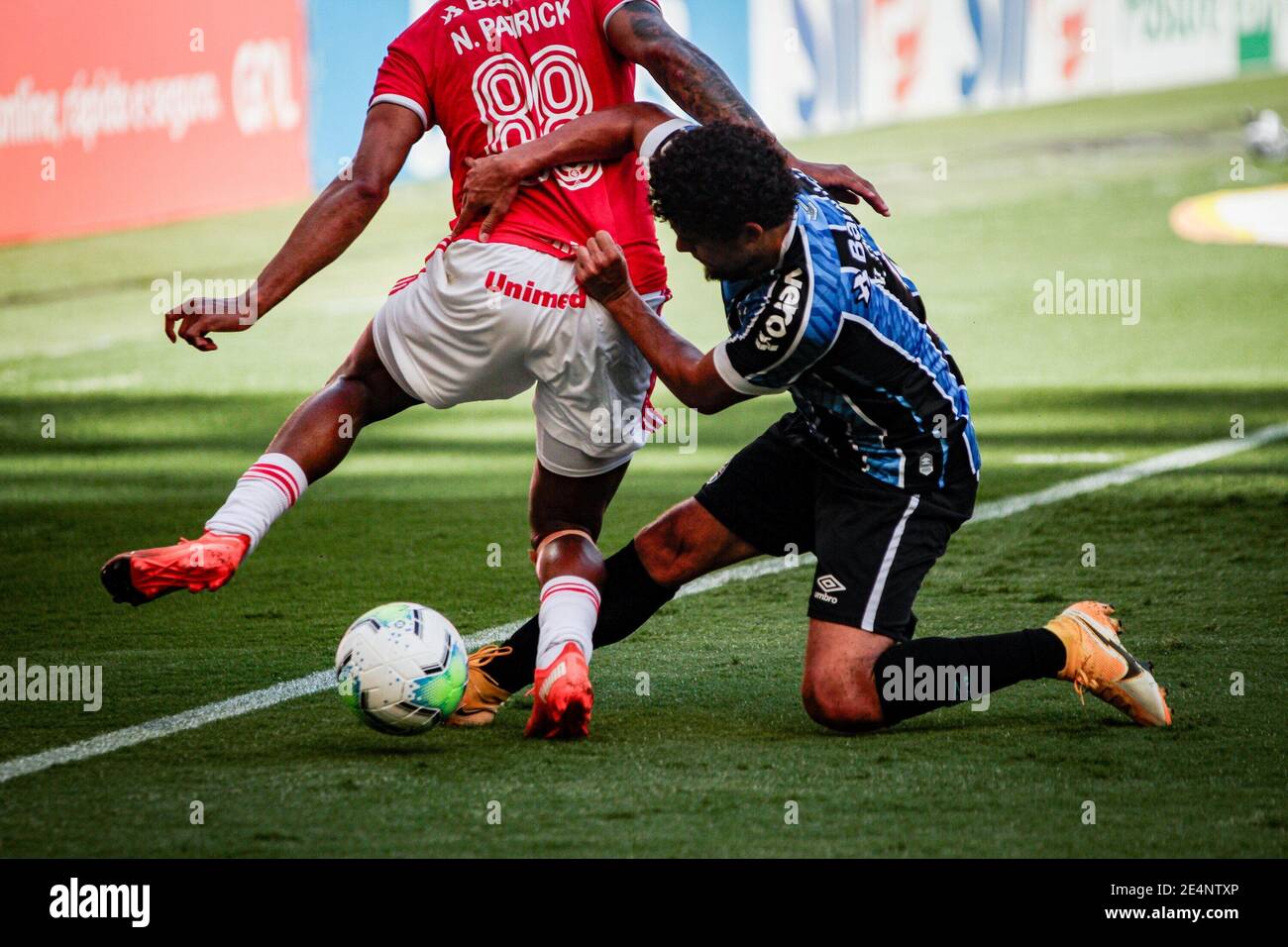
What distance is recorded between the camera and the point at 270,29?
58.9ft

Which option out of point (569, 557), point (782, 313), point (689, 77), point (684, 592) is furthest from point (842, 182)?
point (684, 592)

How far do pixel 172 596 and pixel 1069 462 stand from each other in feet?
13.9

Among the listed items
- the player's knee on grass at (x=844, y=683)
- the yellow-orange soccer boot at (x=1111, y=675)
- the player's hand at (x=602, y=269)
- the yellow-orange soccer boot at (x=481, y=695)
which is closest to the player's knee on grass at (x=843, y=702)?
the player's knee on grass at (x=844, y=683)

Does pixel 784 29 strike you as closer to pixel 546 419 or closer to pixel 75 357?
pixel 75 357

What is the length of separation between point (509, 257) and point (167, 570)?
1229 mm

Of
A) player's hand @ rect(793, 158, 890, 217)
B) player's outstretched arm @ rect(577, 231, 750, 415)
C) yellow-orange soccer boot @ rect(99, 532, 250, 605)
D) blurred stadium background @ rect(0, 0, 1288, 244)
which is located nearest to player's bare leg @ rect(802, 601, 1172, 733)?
player's outstretched arm @ rect(577, 231, 750, 415)

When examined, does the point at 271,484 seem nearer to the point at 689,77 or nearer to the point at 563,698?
the point at 563,698

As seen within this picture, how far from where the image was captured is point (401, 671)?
4730 millimetres

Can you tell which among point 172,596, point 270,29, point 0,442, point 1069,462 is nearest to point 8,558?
point 172,596

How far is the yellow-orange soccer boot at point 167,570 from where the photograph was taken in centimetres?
461

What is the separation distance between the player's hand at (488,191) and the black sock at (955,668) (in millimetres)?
1545

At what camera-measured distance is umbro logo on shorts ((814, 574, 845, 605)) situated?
4.96 m

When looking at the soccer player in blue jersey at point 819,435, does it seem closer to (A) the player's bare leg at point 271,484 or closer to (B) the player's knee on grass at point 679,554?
(B) the player's knee on grass at point 679,554

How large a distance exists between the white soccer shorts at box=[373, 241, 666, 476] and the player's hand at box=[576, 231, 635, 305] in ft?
0.41
